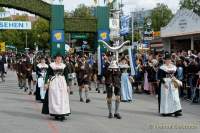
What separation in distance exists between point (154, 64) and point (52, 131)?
1177 cm

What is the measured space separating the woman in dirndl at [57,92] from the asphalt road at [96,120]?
276 mm

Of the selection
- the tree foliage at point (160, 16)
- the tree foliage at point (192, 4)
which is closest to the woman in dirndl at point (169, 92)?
the tree foliage at point (192, 4)

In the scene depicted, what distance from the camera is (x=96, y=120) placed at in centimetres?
1406

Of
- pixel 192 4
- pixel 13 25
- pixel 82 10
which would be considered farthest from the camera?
pixel 82 10

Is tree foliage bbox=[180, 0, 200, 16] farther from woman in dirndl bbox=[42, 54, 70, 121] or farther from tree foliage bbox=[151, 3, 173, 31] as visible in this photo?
woman in dirndl bbox=[42, 54, 70, 121]

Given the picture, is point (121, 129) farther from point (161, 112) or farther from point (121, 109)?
point (121, 109)

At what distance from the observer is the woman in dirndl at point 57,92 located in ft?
45.6

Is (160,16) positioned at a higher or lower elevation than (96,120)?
higher

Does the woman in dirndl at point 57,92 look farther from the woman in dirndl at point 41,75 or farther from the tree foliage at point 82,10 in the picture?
the tree foliage at point 82,10

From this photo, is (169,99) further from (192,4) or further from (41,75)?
(192,4)

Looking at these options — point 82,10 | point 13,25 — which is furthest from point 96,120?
point 82,10

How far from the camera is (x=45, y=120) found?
1405 cm

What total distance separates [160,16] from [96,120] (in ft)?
293

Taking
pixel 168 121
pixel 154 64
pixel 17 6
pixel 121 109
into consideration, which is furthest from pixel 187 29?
pixel 168 121
